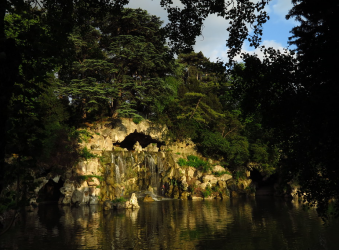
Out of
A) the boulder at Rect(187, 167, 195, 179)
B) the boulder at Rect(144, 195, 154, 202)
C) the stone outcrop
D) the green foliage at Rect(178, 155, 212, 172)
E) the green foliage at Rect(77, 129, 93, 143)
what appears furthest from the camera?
the green foliage at Rect(178, 155, 212, 172)

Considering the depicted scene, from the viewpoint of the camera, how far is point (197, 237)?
45.4ft

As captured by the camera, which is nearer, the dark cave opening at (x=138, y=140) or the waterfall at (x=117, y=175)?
the waterfall at (x=117, y=175)

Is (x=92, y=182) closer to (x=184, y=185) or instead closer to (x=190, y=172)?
(x=184, y=185)

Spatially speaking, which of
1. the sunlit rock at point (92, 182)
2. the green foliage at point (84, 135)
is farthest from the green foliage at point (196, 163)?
the sunlit rock at point (92, 182)

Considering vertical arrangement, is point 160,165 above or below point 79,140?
below

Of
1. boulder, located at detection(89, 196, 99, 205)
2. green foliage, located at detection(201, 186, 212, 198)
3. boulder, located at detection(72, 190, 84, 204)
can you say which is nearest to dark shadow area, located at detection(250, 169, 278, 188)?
green foliage, located at detection(201, 186, 212, 198)

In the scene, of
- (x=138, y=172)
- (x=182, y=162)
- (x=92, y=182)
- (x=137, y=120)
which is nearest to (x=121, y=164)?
(x=138, y=172)

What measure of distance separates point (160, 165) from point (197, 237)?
954 inches

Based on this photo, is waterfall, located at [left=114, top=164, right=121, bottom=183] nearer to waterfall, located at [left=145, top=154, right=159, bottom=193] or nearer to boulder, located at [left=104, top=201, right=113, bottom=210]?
waterfall, located at [left=145, top=154, right=159, bottom=193]

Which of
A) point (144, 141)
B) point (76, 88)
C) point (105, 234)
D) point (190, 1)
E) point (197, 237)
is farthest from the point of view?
point (144, 141)

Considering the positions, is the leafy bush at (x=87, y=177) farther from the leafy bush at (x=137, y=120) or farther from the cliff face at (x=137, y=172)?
the leafy bush at (x=137, y=120)

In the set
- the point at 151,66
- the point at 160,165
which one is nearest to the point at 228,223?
the point at 160,165

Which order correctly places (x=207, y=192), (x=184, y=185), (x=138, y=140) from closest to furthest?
(x=184, y=185), (x=207, y=192), (x=138, y=140)

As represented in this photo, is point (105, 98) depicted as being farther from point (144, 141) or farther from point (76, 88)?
point (144, 141)
